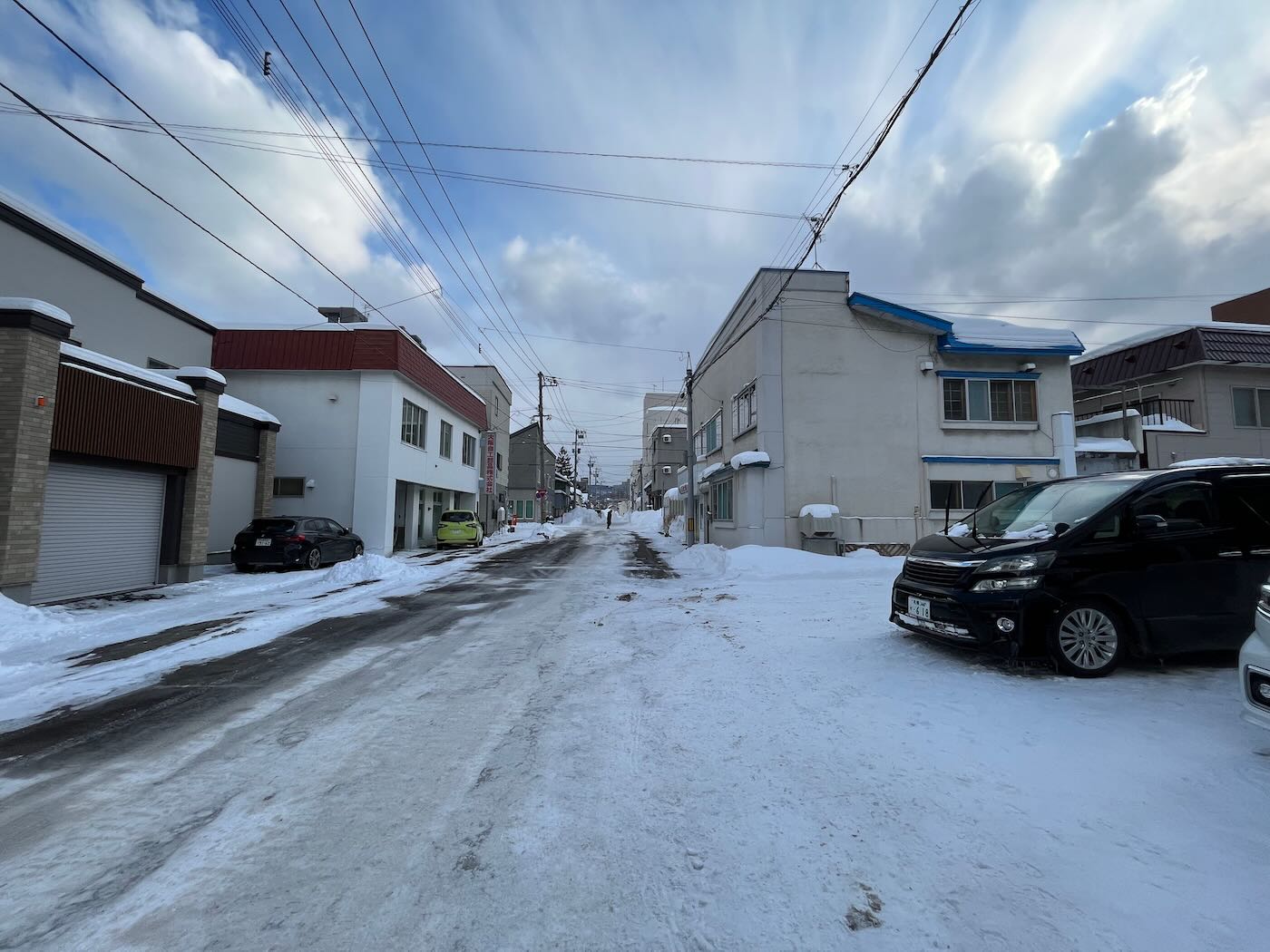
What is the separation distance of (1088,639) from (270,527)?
1580 centimetres

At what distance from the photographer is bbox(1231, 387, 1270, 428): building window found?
1869 cm

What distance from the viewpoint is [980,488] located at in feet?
56.6

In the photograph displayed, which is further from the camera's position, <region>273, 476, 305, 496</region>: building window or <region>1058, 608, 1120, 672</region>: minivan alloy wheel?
<region>273, 476, 305, 496</region>: building window

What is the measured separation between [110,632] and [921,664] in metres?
9.79

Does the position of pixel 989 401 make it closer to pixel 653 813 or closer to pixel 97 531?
pixel 653 813

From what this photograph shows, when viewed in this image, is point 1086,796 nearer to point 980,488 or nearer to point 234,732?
point 234,732

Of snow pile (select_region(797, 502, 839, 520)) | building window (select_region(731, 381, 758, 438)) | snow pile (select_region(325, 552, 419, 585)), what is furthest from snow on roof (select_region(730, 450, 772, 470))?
snow pile (select_region(325, 552, 419, 585))

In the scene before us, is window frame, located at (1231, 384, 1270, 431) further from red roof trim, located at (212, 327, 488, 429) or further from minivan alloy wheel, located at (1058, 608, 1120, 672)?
red roof trim, located at (212, 327, 488, 429)

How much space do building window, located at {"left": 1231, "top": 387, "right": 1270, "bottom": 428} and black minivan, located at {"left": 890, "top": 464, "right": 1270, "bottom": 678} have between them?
1916cm

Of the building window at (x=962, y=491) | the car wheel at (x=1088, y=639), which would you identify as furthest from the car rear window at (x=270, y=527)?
the building window at (x=962, y=491)

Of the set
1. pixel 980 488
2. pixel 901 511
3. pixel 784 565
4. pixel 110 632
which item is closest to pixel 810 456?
pixel 901 511

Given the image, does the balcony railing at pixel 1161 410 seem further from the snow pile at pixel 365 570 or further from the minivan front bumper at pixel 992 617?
the snow pile at pixel 365 570

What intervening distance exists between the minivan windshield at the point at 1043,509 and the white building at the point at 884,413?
9.85 m

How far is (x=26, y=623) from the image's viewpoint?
744 cm
